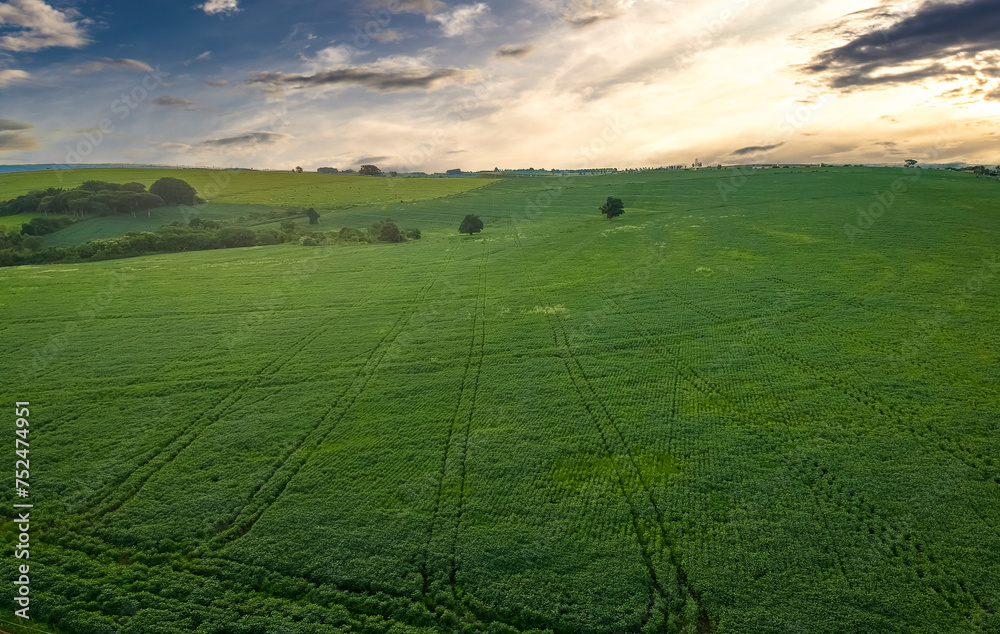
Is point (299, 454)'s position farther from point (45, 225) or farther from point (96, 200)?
point (96, 200)

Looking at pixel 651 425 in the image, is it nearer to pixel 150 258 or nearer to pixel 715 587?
pixel 715 587

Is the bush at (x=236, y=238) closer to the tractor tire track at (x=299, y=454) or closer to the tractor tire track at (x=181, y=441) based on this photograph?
the tractor tire track at (x=181, y=441)

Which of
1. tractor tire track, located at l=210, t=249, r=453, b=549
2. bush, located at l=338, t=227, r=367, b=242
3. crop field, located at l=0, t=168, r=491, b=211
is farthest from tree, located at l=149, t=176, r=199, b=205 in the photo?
tractor tire track, located at l=210, t=249, r=453, b=549

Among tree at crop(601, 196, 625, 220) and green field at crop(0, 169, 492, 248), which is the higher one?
green field at crop(0, 169, 492, 248)

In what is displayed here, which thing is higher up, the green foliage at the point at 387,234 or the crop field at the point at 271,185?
the crop field at the point at 271,185

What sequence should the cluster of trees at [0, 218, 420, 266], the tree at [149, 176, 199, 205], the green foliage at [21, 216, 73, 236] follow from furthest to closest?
the tree at [149, 176, 199, 205] → the green foliage at [21, 216, 73, 236] → the cluster of trees at [0, 218, 420, 266]

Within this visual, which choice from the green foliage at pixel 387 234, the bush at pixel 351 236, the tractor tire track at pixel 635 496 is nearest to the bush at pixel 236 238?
the bush at pixel 351 236

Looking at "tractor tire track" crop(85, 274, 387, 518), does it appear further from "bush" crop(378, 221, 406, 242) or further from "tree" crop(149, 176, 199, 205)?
"tree" crop(149, 176, 199, 205)
